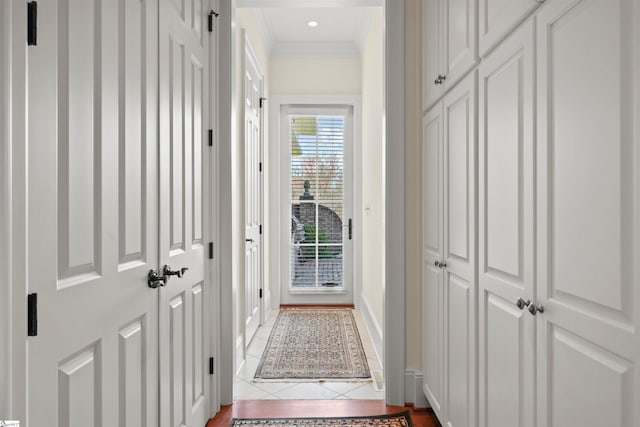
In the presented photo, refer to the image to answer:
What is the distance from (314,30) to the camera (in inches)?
179

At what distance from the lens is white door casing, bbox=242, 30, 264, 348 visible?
11.4 ft

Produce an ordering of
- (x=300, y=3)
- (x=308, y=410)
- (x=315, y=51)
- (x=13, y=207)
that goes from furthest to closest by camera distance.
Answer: (x=315, y=51) < (x=300, y=3) < (x=308, y=410) < (x=13, y=207)

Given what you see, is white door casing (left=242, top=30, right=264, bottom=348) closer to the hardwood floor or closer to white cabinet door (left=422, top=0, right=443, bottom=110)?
the hardwood floor

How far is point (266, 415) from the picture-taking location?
7.99 feet

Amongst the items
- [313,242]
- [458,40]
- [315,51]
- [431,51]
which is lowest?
[313,242]

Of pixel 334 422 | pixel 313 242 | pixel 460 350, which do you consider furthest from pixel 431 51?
pixel 313 242

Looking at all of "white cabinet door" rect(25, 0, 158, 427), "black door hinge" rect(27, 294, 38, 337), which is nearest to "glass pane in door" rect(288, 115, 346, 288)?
"white cabinet door" rect(25, 0, 158, 427)

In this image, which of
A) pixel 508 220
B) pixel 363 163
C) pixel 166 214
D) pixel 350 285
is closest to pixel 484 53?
pixel 508 220

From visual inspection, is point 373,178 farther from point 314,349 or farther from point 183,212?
point 183,212

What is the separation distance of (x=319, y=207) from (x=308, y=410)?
2912mm

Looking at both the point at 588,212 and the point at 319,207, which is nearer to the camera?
the point at 588,212

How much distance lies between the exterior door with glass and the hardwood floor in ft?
8.37

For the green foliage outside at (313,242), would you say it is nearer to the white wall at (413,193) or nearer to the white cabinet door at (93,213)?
the white wall at (413,193)

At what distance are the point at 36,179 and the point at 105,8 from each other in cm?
58
